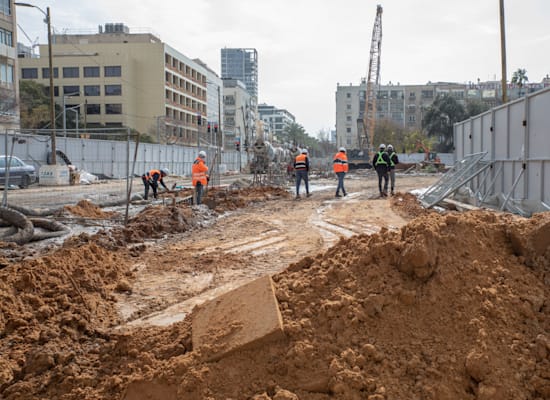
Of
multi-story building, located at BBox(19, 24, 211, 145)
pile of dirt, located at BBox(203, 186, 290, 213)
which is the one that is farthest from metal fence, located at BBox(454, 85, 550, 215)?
multi-story building, located at BBox(19, 24, 211, 145)

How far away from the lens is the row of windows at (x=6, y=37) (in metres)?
40.4

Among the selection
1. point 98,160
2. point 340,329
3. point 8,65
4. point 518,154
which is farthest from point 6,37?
point 340,329

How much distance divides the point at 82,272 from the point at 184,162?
38.2m

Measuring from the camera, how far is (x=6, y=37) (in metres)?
41.0

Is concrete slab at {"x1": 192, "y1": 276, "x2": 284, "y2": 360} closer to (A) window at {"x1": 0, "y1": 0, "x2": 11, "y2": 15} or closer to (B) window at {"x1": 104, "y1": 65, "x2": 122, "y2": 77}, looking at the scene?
(A) window at {"x1": 0, "y1": 0, "x2": 11, "y2": 15}

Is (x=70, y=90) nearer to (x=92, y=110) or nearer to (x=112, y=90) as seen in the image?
(x=92, y=110)

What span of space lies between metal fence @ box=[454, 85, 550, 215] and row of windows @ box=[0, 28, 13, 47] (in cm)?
3937

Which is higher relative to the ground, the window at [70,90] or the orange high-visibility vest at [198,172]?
the window at [70,90]

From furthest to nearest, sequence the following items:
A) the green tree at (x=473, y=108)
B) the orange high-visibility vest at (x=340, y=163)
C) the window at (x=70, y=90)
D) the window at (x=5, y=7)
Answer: the green tree at (x=473, y=108) < the window at (x=70, y=90) < the window at (x=5, y=7) < the orange high-visibility vest at (x=340, y=163)

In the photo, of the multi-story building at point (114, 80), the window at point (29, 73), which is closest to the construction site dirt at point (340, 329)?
the multi-story building at point (114, 80)

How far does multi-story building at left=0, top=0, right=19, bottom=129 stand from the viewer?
3875cm

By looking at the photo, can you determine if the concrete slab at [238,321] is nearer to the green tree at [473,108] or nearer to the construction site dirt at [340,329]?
the construction site dirt at [340,329]

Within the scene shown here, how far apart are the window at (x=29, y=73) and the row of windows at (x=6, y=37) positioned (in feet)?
90.6

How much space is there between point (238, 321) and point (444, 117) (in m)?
74.7
